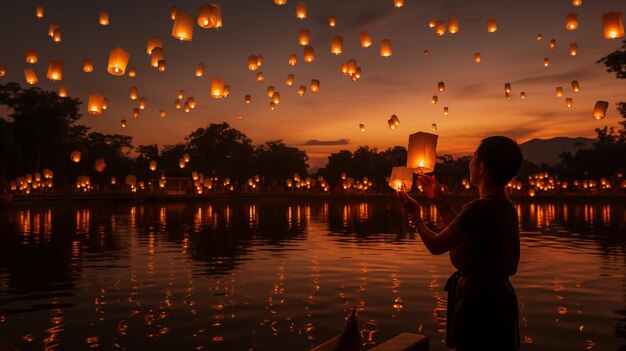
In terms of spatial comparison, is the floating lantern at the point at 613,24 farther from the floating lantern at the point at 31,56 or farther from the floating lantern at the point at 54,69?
the floating lantern at the point at 31,56

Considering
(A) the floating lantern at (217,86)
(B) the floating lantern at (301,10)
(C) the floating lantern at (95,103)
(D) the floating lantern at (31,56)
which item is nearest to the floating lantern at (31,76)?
(D) the floating lantern at (31,56)

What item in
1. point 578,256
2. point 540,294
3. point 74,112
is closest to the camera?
point 540,294

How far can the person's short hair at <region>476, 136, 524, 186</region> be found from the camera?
7.70 ft

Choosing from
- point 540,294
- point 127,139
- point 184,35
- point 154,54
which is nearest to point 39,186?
point 127,139

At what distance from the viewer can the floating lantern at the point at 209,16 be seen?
8.07 meters

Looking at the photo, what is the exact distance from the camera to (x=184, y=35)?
25.8 feet

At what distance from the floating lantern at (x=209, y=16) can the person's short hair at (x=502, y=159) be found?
6584 mm

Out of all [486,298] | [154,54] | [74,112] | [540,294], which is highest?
[74,112]

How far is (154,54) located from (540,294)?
992cm

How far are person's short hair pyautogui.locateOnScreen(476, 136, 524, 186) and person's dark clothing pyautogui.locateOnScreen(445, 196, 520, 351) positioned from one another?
0.39 ft

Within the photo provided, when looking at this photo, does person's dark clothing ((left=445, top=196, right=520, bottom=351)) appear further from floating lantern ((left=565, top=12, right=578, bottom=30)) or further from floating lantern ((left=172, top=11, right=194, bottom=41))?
floating lantern ((left=565, top=12, right=578, bottom=30))

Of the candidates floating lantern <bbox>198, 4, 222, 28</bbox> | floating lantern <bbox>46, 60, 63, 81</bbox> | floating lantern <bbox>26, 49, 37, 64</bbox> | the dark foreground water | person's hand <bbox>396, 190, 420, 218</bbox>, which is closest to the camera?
person's hand <bbox>396, 190, 420, 218</bbox>

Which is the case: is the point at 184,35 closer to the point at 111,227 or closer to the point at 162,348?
the point at 162,348

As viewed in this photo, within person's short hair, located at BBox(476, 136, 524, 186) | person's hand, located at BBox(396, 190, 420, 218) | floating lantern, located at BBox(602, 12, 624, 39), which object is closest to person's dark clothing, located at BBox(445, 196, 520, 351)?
person's short hair, located at BBox(476, 136, 524, 186)
